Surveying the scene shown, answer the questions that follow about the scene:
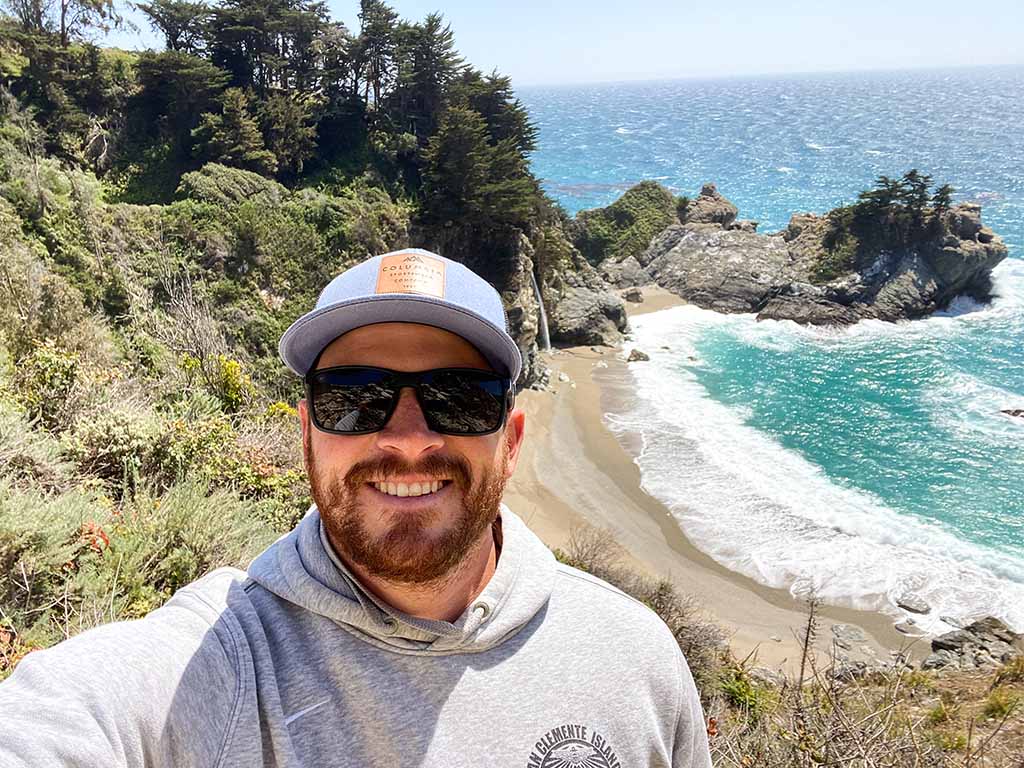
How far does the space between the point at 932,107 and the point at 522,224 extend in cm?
15928

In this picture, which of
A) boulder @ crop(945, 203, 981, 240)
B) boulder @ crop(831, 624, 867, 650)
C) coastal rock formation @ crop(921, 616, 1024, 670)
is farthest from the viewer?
boulder @ crop(945, 203, 981, 240)

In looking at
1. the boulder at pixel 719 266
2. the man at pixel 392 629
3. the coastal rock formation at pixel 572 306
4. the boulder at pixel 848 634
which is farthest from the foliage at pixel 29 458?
the boulder at pixel 719 266

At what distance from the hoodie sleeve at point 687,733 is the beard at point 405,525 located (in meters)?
0.71

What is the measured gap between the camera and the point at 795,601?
14.9 metres

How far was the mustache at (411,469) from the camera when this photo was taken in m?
1.70

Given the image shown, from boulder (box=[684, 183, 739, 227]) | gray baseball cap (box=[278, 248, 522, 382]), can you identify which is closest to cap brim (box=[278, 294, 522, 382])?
gray baseball cap (box=[278, 248, 522, 382])

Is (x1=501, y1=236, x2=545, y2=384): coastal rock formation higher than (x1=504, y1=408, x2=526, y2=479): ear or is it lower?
lower

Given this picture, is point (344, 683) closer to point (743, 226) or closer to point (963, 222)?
point (963, 222)

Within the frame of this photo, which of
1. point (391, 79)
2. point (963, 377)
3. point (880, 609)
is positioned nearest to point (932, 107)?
point (963, 377)

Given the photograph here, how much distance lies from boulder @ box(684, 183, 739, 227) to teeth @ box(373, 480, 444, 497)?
52.1m

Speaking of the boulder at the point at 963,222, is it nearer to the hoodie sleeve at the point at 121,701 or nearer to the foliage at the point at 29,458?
the foliage at the point at 29,458

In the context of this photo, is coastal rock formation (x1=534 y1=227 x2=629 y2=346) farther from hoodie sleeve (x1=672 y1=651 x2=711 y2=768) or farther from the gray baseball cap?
hoodie sleeve (x1=672 y1=651 x2=711 y2=768)

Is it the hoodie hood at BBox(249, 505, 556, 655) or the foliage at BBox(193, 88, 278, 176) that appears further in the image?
the foliage at BBox(193, 88, 278, 176)

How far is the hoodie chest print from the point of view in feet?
4.74
